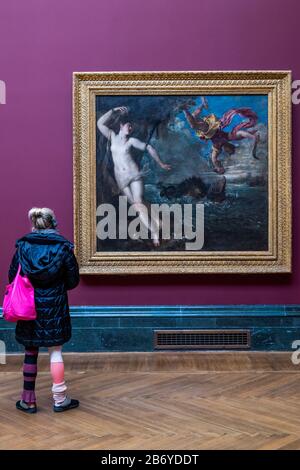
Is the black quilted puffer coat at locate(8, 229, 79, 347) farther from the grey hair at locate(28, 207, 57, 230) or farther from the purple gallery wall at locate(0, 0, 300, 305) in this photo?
the purple gallery wall at locate(0, 0, 300, 305)

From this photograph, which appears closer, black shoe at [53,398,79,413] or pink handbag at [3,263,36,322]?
pink handbag at [3,263,36,322]

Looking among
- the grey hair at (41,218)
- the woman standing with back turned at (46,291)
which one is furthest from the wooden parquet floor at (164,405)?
the grey hair at (41,218)

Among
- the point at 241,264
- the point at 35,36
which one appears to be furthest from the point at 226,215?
the point at 35,36

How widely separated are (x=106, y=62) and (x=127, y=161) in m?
1.20

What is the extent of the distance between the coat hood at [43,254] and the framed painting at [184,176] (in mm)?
1960

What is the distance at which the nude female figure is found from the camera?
6.46 meters

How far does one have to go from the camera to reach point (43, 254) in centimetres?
443

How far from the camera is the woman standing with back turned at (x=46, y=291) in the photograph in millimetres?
4430

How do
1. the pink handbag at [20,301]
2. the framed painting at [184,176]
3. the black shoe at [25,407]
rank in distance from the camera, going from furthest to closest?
the framed painting at [184,176] → the black shoe at [25,407] → the pink handbag at [20,301]

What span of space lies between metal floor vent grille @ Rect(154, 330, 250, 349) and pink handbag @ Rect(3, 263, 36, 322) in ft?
7.77

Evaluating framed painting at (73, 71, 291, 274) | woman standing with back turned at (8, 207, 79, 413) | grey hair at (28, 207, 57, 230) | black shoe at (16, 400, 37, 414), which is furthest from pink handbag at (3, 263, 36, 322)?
framed painting at (73, 71, 291, 274)

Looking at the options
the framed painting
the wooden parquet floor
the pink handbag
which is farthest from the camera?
the framed painting

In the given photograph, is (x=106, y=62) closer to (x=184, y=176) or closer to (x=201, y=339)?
(x=184, y=176)

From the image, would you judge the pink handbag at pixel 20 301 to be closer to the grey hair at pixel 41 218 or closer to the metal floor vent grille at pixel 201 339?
the grey hair at pixel 41 218
